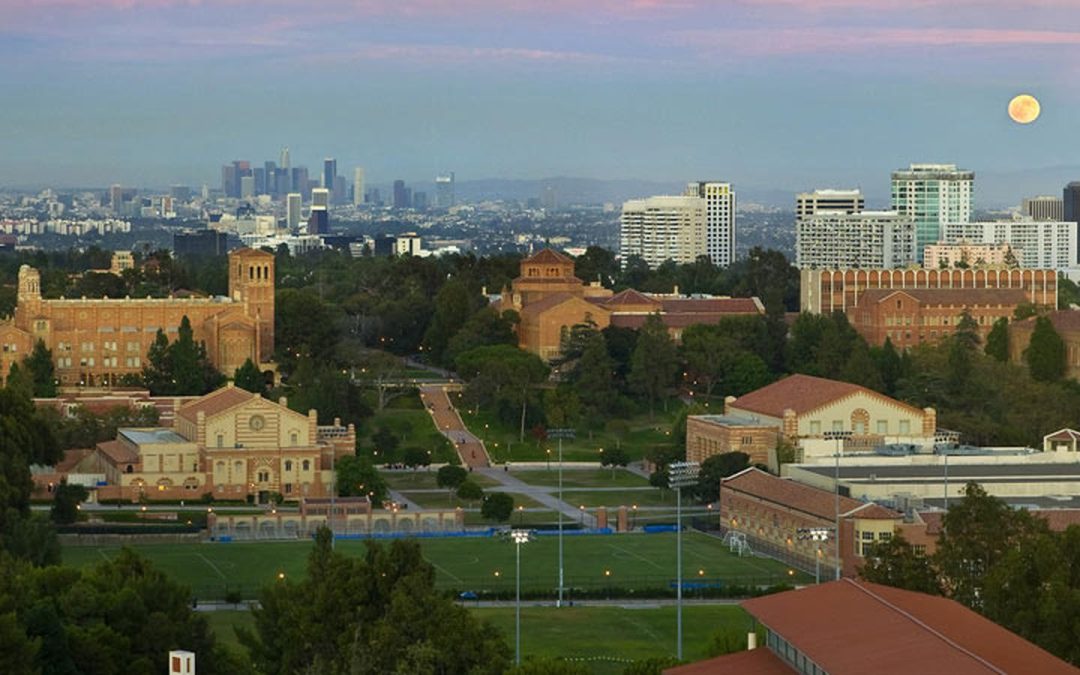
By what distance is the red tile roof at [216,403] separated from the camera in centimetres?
7944

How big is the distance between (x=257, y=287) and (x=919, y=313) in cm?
2990

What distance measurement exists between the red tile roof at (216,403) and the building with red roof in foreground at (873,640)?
43.6 m

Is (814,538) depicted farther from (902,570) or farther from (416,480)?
(416,480)

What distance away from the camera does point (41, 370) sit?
3752 inches

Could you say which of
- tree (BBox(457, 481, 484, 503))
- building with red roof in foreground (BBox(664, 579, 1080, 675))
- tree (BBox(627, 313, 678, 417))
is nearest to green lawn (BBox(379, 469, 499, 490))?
tree (BBox(457, 481, 484, 503))

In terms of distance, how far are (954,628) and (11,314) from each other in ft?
263

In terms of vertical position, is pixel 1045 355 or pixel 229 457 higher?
pixel 1045 355

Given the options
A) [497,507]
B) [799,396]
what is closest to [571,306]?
[799,396]

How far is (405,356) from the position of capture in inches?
4392

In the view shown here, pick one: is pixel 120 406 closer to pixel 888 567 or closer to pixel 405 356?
pixel 405 356

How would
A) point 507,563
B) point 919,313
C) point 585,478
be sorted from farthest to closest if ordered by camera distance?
point 919,313, point 585,478, point 507,563

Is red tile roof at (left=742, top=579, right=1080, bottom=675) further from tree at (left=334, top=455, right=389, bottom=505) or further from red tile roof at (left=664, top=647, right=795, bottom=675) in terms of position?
tree at (left=334, top=455, right=389, bottom=505)

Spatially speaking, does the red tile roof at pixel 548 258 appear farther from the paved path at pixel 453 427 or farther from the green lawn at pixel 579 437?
the green lawn at pixel 579 437

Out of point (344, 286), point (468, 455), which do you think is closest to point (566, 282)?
point (344, 286)
